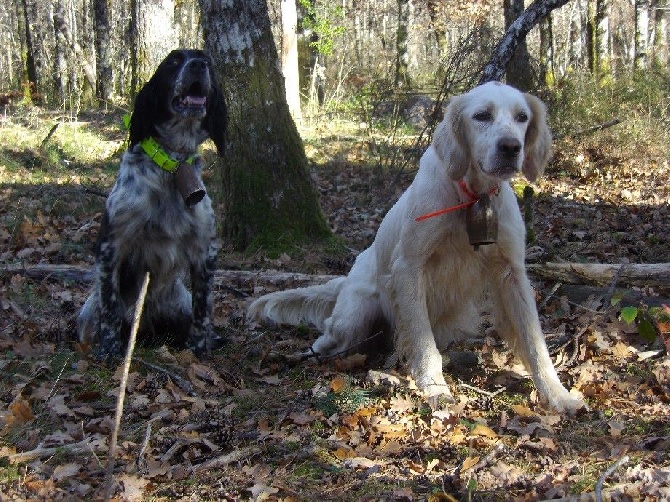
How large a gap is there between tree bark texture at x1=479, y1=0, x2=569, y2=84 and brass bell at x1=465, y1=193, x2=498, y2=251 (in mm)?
3457

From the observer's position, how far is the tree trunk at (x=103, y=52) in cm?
2045

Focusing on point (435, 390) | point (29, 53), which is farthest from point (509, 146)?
point (29, 53)

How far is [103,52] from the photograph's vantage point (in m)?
20.7

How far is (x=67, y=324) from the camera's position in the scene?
5406 mm

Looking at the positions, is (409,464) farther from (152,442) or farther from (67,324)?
(67,324)

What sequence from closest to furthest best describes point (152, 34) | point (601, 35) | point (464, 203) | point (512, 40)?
point (464, 203), point (512, 40), point (152, 34), point (601, 35)

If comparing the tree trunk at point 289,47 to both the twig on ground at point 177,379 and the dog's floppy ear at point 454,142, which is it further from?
the dog's floppy ear at point 454,142

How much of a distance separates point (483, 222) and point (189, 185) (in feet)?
6.00

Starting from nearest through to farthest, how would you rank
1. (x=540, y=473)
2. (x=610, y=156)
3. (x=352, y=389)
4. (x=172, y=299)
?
1. (x=540, y=473)
2. (x=352, y=389)
3. (x=172, y=299)
4. (x=610, y=156)

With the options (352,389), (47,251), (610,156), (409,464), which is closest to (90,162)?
(47,251)

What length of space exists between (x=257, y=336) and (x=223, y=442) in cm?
180

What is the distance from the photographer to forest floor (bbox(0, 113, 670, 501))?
2.98 metres

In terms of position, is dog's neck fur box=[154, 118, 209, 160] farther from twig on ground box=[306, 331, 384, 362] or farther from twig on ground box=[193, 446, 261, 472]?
twig on ground box=[193, 446, 261, 472]

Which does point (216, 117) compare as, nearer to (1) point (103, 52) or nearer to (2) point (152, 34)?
(2) point (152, 34)
